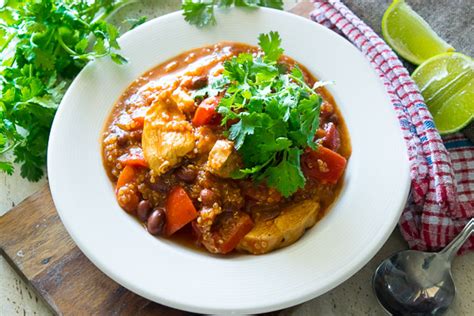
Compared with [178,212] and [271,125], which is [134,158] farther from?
[271,125]

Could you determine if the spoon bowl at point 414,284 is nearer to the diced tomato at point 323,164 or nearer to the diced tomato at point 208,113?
the diced tomato at point 323,164

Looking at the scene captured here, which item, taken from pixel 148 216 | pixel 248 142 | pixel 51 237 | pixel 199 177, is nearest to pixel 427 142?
pixel 248 142

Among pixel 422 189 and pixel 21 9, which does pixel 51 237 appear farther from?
pixel 422 189

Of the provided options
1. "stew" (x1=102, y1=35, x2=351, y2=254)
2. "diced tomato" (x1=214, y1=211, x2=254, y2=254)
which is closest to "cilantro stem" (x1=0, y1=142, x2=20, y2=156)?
"stew" (x1=102, y1=35, x2=351, y2=254)

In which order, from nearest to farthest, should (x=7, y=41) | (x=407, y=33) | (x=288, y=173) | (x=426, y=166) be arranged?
(x=288, y=173) → (x=426, y=166) → (x=7, y=41) → (x=407, y=33)

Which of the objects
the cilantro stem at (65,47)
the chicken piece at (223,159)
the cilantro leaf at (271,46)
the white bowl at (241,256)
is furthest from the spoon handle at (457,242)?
the cilantro stem at (65,47)

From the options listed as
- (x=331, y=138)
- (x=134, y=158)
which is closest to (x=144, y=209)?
(x=134, y=158)

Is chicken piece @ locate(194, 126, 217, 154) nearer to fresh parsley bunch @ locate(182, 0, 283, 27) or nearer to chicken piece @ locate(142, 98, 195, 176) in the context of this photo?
chicken piece @ locate(142, 98, 195, 176)

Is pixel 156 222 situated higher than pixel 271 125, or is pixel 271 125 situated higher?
pixel 271 125

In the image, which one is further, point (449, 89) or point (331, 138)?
point (449, 89)
